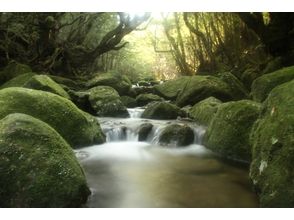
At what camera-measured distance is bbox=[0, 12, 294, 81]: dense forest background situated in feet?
32.4

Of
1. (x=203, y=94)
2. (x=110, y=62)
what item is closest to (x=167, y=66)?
(x=110, y=62)

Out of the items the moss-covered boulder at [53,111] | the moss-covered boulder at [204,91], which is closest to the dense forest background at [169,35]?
the moss-covered boulder at [204,91]

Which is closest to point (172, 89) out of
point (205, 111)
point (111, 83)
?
point (111, 83)

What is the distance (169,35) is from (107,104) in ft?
38.2

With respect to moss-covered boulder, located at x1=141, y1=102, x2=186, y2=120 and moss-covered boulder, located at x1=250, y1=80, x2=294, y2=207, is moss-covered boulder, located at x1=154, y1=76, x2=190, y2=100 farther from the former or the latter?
moss-covered boulder, located at x1=250, y1=80, x2=294, y2=207

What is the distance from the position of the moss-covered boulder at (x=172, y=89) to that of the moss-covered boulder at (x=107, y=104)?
3.27 m

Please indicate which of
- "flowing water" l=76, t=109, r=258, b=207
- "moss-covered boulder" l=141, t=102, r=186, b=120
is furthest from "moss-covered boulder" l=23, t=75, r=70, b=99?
"moss-covered boulder" l=141, t=102, r=186, b=120

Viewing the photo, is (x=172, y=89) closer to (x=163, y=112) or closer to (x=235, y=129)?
(x=163, y=112)

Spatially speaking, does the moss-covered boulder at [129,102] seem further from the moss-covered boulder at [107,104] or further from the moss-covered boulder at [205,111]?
the moss-covered boulder at [205,111]

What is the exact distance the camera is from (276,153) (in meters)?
3.70

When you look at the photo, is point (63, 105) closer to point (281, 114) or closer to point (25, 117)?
point (25, 117)

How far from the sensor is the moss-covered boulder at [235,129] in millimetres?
5676

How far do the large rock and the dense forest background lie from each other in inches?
291
